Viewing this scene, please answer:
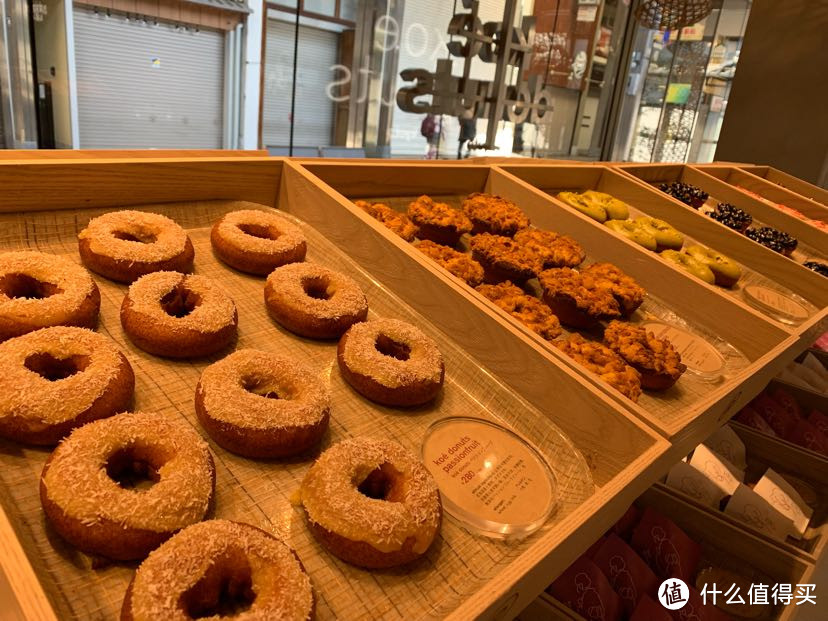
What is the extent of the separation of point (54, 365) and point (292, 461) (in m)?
0.51

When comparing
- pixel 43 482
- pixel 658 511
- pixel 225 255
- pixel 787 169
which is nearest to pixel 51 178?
pixel 225 255

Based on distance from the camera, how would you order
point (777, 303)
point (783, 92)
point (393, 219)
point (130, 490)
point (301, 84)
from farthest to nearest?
point (783, 92) < point (301, 84) < point (777, 303) < point (393, 219) < point (130, 490)

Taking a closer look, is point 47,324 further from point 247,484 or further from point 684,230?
point 684,230

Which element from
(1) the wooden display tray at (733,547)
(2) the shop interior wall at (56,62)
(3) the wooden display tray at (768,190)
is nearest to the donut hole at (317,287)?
(1) the wooden display tray at (733,547)

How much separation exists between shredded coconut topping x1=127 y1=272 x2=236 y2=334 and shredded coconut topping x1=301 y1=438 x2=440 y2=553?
1.47 ft

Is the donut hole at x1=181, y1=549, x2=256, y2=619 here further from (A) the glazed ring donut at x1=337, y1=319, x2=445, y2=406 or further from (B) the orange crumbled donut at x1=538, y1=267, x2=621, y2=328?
(B) the orange crumbled donut at x1=538, y1=267, x2=621, y2=328

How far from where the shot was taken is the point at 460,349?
1548mm

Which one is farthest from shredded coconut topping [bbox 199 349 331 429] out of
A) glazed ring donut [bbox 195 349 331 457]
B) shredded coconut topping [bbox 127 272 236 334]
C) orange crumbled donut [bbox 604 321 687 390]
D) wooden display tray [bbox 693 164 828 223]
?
wooden display tray [bbox 693 164 828 223]

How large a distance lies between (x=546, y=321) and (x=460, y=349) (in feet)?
1.21

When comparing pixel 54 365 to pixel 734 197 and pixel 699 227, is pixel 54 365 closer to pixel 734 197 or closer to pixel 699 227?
pixel 699 227

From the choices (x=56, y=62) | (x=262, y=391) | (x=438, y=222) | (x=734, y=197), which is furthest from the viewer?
(x=56, y=62)

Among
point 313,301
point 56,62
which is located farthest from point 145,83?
point 313,301

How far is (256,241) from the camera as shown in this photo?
1.61 m

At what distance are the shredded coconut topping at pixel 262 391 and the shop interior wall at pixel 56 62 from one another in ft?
11.7
